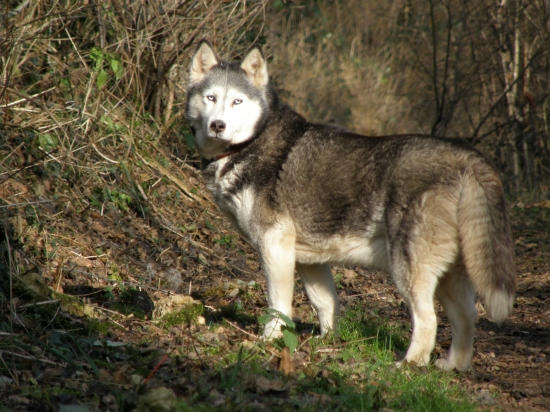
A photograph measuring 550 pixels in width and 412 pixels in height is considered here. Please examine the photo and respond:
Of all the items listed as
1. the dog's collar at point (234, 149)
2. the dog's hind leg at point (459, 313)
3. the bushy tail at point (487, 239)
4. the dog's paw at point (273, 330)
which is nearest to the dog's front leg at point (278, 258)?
the dog's paw at point (273, 330)

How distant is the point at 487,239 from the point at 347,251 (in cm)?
111

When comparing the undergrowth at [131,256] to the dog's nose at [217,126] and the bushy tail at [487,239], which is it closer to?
the bushy tail at [487,239]

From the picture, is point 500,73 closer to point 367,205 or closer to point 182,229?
point 182,229

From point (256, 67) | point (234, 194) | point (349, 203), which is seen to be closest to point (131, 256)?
point (234, 194)

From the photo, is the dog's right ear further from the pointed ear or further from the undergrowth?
the undergrowth

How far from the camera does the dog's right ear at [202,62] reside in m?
5.80

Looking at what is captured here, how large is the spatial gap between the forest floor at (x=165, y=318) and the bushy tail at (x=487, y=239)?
0.68m

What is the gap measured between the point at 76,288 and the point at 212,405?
2.83 m

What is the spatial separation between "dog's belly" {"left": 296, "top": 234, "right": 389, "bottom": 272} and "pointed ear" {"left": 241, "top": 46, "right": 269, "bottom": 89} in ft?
5.10

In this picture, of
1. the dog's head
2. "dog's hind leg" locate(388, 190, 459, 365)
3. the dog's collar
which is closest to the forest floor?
"dog's hind leg" locate(388, 190, 459, 365)

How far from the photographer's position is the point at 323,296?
5.54 m

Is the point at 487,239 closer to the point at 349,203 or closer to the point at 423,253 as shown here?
the point at 423,253

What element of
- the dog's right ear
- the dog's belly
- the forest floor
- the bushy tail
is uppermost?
the dog's right ear

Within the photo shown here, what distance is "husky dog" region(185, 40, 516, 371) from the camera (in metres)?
4.50
